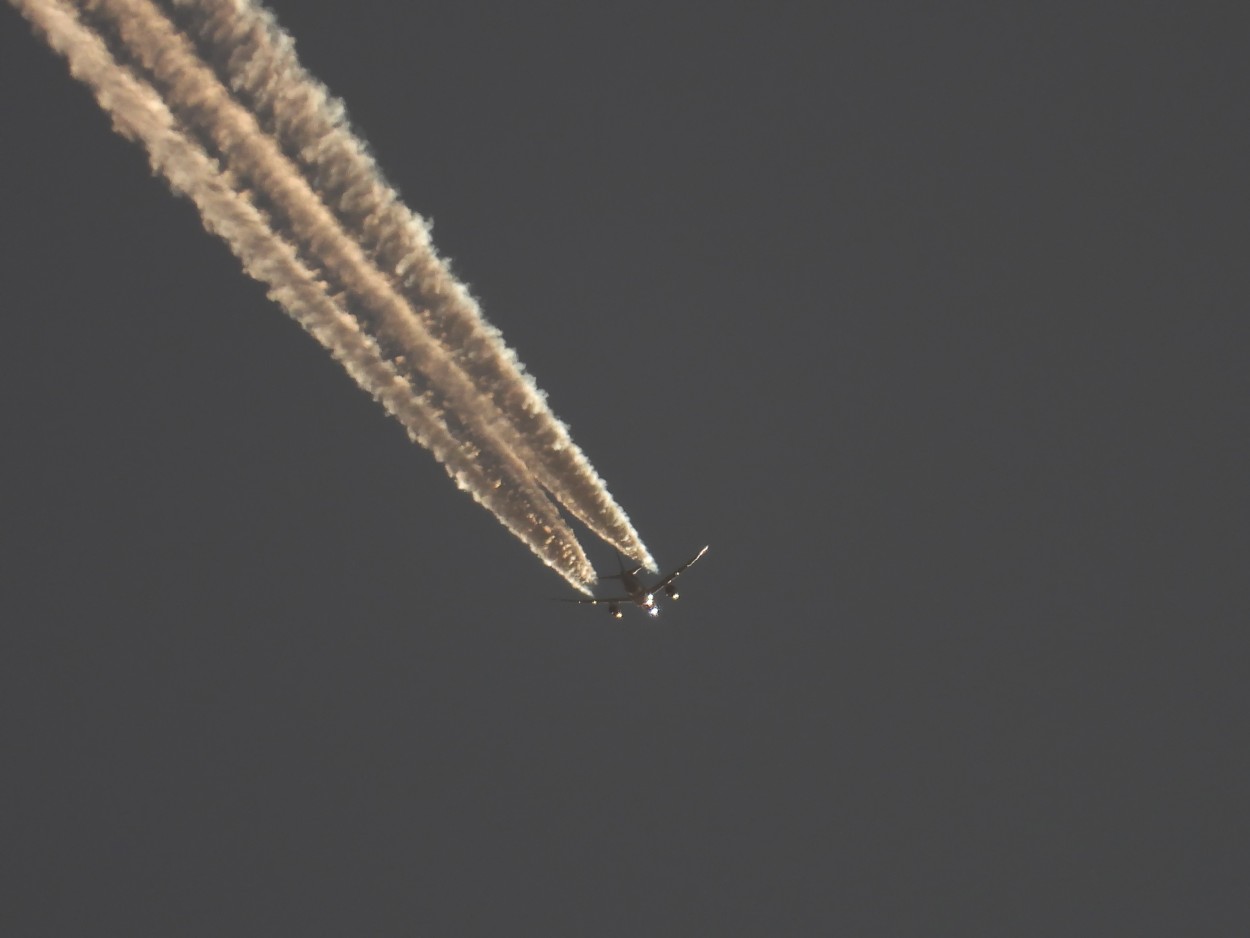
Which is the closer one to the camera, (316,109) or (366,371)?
(316,109)

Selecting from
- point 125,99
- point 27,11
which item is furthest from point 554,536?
point 27,11

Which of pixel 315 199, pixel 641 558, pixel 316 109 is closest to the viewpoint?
pixel 316 109

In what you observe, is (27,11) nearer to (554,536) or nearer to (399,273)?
(399,273)

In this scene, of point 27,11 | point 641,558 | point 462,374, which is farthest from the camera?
point 641,558

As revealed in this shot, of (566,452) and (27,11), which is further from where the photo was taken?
(566,452)

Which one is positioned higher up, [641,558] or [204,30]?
[204,30]

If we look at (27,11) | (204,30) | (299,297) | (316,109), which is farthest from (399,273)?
(27,11)

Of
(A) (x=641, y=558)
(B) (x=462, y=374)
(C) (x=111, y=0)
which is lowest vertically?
(A) (x=641, y=558)

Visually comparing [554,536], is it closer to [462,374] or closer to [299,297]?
[462,374]

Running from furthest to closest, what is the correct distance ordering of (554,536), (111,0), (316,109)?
(554,536)
(316,109)
(111,0)
